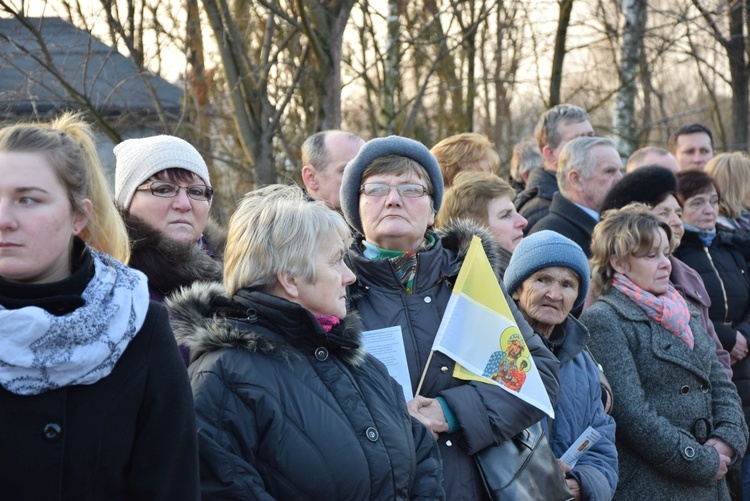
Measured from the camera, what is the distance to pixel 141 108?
7914mm

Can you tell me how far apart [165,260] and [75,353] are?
112cm

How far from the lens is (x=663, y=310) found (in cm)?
446

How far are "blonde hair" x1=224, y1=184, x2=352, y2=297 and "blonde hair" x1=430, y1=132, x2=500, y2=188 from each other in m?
2.62

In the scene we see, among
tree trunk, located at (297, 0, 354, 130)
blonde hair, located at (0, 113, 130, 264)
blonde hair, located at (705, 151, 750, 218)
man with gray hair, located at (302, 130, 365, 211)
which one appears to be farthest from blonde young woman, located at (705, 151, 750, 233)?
blonde hair, located at (0, 113, 130, 264)

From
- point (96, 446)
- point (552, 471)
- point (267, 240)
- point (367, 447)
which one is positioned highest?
point (267, 240)

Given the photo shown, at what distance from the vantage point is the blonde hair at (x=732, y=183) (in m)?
6.37

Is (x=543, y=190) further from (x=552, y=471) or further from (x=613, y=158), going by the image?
(x=552, y=471)

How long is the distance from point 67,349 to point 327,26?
4209mm

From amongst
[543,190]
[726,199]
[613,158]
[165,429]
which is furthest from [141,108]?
[165,429]

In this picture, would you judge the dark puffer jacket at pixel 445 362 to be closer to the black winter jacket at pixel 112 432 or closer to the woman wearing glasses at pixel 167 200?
the woman wearing glasses at pixel 167 200

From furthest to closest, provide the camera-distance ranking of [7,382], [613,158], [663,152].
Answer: [663,152]
[613,158]
[7,382]

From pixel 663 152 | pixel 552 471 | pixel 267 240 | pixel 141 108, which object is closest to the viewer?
pixel 267 240

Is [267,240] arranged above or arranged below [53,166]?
below

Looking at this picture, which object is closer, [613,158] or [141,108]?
[613,158]
